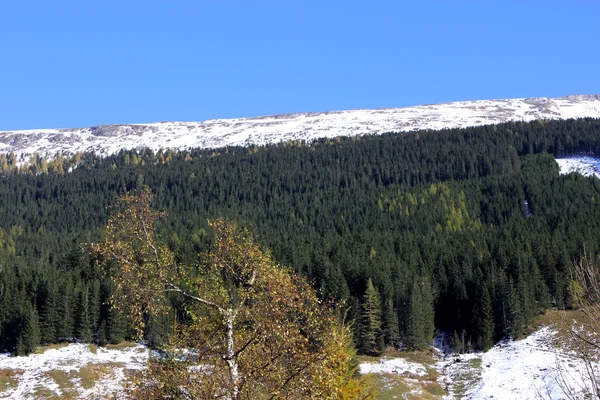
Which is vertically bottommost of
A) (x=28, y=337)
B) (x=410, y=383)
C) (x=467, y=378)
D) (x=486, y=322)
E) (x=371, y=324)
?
(x=467, y=378)

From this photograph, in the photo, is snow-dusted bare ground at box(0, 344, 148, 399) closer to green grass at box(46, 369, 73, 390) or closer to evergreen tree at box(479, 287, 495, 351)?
green grass at box(46, 369, 73, 390)

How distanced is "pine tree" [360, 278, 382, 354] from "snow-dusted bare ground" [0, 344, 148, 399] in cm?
3493

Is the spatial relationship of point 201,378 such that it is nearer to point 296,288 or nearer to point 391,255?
point 296,288

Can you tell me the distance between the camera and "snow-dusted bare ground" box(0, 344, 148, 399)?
72.2m

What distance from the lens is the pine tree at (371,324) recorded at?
328 feet

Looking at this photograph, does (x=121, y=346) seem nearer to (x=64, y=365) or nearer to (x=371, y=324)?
(x=64, y=365)

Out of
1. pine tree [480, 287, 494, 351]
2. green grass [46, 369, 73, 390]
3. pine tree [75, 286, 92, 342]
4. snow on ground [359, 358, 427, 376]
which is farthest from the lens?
pine tree [75, 286, 92, 342]

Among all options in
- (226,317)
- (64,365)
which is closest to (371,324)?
(64,365)

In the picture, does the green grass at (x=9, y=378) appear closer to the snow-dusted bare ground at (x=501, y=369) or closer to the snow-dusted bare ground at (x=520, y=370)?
the snow-dusted bare ground at (x=501, y=369)

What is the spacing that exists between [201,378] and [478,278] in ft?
335

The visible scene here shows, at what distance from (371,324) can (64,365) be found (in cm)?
4643

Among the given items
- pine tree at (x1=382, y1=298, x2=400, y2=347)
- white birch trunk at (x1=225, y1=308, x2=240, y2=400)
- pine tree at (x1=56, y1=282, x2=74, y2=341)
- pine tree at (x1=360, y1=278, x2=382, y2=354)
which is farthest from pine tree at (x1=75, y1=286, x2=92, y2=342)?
white birch trunk at (x1=225, y1=308, x2=240, y2=400)

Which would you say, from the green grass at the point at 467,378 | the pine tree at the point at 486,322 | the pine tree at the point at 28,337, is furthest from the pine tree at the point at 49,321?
the pine tree at the point at 486,322

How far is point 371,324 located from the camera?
101 metres
